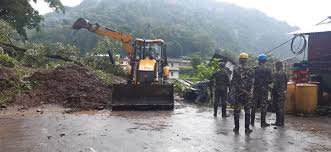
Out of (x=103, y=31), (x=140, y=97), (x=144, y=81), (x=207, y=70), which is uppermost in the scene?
(x=103, y=31)

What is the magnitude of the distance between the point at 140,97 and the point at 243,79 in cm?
520

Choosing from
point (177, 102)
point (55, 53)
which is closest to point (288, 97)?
point (177, 102)

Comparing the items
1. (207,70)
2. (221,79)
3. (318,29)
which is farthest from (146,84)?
(318,29)

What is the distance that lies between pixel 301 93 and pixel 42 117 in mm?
7970

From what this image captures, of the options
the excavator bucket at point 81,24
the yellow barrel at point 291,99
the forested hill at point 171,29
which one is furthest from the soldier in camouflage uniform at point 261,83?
the forested hill at point 171,29

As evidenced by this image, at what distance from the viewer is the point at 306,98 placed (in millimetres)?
13117

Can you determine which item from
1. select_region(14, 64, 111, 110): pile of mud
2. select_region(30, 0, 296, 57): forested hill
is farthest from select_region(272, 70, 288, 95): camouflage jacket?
select_region(30, 0, 296, 57): forested hill

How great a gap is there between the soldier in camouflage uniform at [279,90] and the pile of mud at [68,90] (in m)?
6.33

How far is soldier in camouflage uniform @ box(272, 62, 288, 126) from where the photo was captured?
10.8 metres

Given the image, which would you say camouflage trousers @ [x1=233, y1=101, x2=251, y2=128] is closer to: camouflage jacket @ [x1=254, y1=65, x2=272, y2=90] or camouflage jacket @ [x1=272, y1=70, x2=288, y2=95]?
camouflage jacket @ [x1=254, y1=65, x2=272, y2=90]

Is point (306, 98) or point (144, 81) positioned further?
point (144, 81)

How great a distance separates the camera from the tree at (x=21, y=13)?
27.6 meters

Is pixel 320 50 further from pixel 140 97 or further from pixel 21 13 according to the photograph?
pixel 21 13

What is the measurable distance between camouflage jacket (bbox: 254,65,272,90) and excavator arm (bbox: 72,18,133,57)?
331 inches
